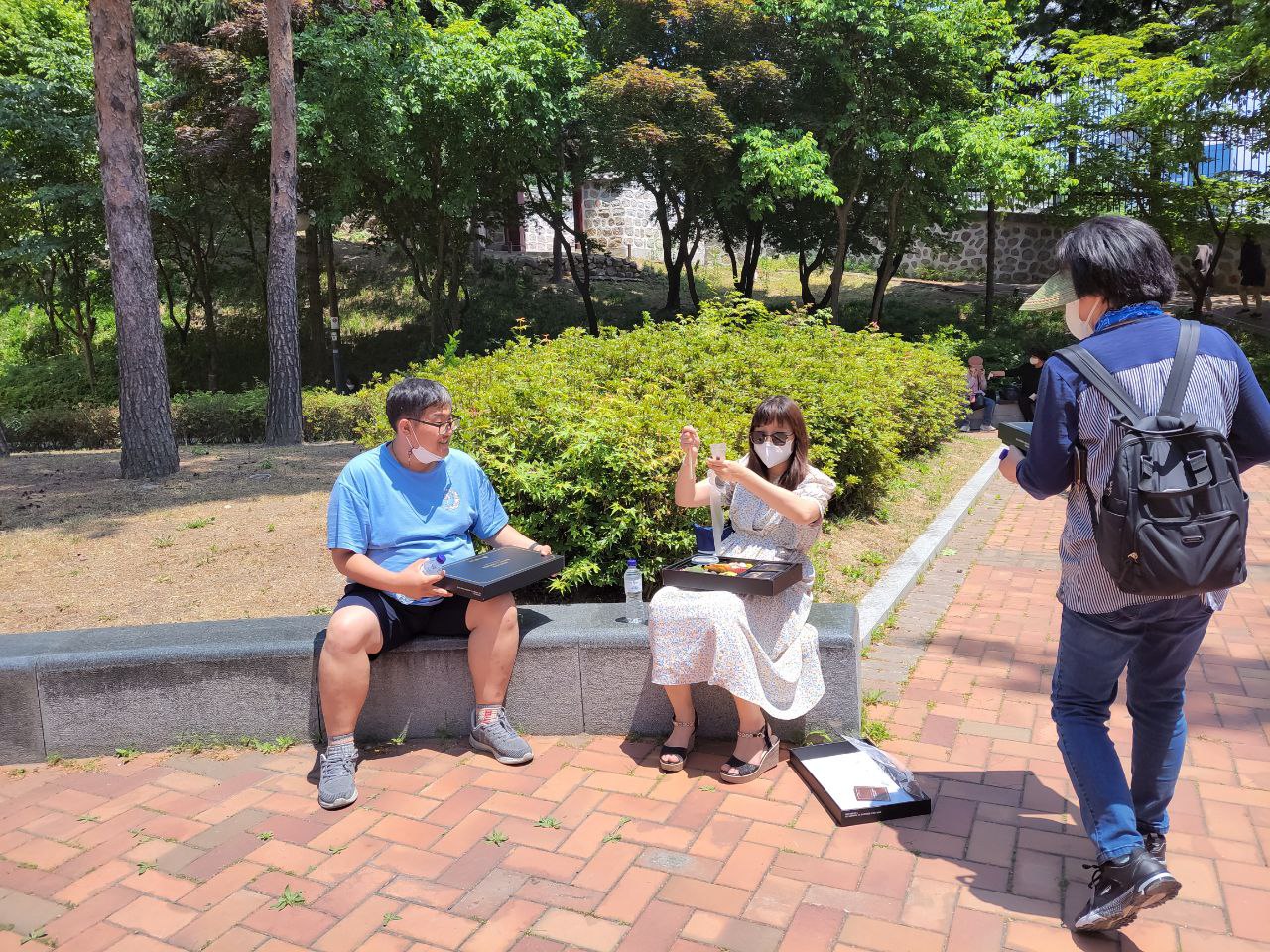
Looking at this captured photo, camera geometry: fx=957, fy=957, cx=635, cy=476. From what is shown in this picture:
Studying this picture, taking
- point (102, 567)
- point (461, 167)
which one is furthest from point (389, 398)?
point (461, 167)

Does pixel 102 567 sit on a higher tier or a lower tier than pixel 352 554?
lower

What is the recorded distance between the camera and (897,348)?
1104cm

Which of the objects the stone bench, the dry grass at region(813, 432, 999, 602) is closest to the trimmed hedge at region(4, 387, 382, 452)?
the dry grass at region(813, 432, 999, 602)

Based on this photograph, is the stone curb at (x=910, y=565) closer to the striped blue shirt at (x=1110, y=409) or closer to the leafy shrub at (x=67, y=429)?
the striped blue shirt at (x=1110, y=409)

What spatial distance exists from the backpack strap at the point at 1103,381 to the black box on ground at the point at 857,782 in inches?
59.6

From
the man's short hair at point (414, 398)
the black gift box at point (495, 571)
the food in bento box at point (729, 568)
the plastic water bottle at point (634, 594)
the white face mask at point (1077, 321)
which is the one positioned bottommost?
the plastic water bottle at point (634, 594)

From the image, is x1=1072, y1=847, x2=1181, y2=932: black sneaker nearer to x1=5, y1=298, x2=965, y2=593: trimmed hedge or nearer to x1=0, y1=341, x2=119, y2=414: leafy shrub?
x1=5, y1=298, x2=965, y2=593: trimmed hedge

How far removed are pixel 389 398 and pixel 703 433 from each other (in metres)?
1.78

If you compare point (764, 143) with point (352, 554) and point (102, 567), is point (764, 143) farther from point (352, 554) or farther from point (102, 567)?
point (352, 554)

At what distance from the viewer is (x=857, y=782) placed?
129 inches

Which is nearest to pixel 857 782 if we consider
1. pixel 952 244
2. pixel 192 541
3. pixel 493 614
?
pixel 493 614

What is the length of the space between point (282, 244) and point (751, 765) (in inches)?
395

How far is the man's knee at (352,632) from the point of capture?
135 inches

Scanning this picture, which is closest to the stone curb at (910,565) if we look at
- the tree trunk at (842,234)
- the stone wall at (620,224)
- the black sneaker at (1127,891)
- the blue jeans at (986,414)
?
the black sneaker at (1127,891)
